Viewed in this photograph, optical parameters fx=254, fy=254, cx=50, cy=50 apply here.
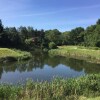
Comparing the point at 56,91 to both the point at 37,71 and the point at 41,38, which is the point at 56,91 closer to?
the point at 37,71

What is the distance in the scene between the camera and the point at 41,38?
112m

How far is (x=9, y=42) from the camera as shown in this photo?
3110 inches

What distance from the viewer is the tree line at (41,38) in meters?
80.5

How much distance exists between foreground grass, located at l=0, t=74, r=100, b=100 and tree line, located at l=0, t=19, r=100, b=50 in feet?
202

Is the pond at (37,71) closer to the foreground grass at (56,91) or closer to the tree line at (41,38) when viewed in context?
the foreground grass at (56,91)

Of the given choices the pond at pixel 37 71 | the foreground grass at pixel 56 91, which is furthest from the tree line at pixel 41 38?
the foreground grass at pixel 56 91

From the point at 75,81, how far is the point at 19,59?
112 feet

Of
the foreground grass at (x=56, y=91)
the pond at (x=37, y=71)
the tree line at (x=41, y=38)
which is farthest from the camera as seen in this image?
the tree line at (x=41, y=38)

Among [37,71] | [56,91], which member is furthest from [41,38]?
[56,91]

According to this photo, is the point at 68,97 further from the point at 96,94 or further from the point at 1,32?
the point at 1,32

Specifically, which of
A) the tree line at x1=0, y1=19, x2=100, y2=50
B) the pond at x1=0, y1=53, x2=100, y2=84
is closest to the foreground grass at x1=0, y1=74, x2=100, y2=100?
the pond at x1=0, y1=53, x2=100, y2=84

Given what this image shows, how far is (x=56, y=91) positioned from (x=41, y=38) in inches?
3840

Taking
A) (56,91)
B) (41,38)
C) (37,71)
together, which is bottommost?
(37,71)

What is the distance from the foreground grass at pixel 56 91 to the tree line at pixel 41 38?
6143 centimetres
